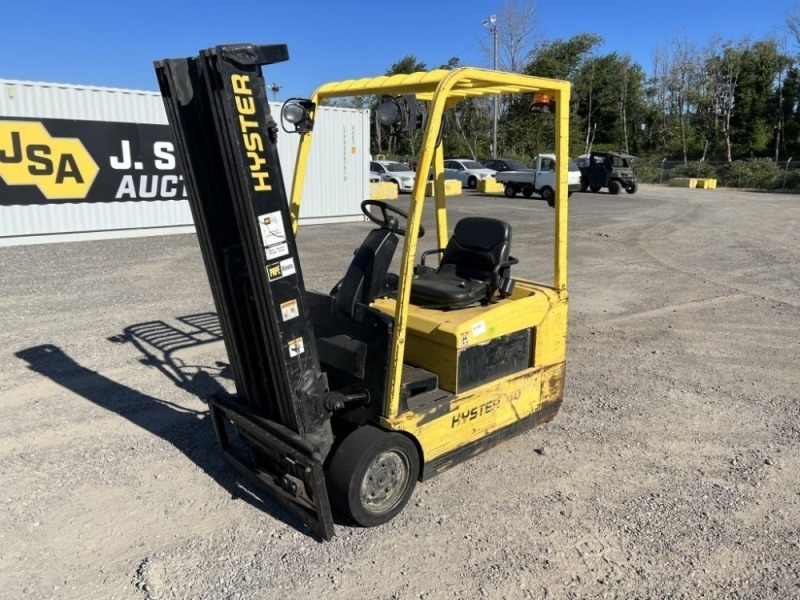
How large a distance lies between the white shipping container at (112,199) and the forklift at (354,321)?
1180 cm

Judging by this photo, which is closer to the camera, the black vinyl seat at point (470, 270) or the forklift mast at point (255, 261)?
the forklift mast at point (255, 261)

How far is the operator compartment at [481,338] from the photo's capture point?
410 centimetres

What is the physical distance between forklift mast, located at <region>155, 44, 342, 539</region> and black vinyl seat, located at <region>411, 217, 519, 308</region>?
3.91ft

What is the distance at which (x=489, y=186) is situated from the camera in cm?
3086

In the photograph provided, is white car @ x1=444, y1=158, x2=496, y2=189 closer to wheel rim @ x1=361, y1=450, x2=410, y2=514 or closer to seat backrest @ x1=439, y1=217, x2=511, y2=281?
seat backrest @ x1=439, y1=217, x2=511, y2=281

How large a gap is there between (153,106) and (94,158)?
1.88 meters

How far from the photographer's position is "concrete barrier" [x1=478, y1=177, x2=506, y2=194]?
3076cm

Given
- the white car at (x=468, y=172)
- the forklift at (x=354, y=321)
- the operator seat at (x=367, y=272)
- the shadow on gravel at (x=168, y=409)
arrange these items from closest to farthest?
the forklift at (x=354, y=321) → the operator seat at (x=367, y=272) → the shadow on gravel at (x=168, y=409) → the white car at (x=468, y=172)

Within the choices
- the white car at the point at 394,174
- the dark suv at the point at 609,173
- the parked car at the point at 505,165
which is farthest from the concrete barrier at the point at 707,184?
the white car at the point at 394,174

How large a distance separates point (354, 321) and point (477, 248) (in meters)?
1.29

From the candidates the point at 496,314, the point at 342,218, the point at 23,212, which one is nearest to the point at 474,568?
the point at 496,314

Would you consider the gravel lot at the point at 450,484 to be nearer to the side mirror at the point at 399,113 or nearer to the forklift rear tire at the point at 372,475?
the forklift rear tire at the point at 372,475

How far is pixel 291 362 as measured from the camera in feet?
11.2

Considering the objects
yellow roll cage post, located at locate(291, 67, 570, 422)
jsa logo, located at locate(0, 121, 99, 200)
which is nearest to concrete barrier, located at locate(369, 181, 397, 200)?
jsa logo, located at locate(0, 121, 99, 200)
